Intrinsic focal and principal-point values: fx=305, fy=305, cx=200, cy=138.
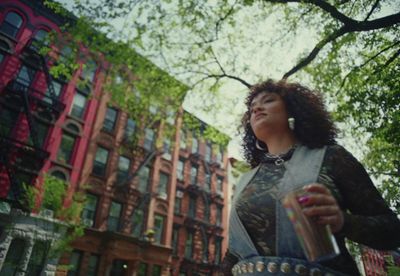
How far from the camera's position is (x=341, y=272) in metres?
1.43

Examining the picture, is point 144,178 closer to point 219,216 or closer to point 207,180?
point 207,180

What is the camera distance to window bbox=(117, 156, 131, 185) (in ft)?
76.5

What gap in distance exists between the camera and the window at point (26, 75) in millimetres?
19750

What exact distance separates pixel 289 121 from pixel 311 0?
24.2 feet

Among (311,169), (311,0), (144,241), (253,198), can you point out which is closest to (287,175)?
(311,169)

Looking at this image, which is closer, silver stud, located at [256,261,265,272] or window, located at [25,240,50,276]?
silver stud, located at [256,261,265,272]

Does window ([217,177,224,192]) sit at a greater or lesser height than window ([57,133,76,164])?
greater

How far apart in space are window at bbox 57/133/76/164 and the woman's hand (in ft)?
68.7

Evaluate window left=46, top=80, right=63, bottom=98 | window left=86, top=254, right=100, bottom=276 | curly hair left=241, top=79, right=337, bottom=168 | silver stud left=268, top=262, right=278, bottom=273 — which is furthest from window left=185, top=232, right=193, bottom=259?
silver stud left=268, top=262, right=278, bottom=273

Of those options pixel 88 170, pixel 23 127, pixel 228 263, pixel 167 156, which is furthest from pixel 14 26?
pixel 228 263

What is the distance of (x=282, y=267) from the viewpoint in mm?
1440

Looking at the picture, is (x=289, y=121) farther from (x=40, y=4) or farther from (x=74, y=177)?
(x=40, y=4)

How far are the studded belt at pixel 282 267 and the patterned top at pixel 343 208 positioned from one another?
0.05m

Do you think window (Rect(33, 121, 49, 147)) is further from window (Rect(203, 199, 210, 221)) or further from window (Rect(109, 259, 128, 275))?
window (Rect(203, 199, 210, 221))
